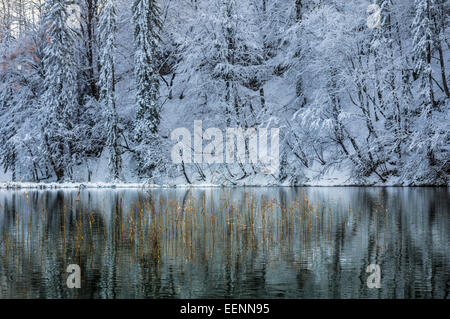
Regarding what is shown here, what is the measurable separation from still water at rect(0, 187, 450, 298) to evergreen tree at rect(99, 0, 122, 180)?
1945 cm

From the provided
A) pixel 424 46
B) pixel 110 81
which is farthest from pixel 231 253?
pixel 110 81

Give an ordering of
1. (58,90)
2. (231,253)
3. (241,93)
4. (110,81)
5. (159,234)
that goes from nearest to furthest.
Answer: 1. (231,253)
2. (159,234)
3. (241,93)
4. (58,90)
5. (110,81)

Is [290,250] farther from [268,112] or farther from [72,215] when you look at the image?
[268,112]

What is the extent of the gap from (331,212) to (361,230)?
4.16 m

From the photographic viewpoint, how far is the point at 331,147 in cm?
3956

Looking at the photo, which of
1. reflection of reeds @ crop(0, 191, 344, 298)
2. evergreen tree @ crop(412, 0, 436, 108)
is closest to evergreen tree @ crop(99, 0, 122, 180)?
reflection of reeds @ crop(0, 191, 344, 298)

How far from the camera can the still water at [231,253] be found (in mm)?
9695

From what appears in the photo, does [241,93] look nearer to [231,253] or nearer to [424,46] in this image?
[424,46]

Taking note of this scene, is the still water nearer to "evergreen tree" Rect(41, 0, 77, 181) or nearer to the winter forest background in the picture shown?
the winter forest background

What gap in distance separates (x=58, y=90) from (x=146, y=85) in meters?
6.33

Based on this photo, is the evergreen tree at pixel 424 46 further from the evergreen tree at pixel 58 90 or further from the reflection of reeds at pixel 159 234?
the evergreen tree at pixel 58 90

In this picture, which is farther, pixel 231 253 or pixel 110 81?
pixel 110 81

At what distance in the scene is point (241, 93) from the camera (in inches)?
1609
